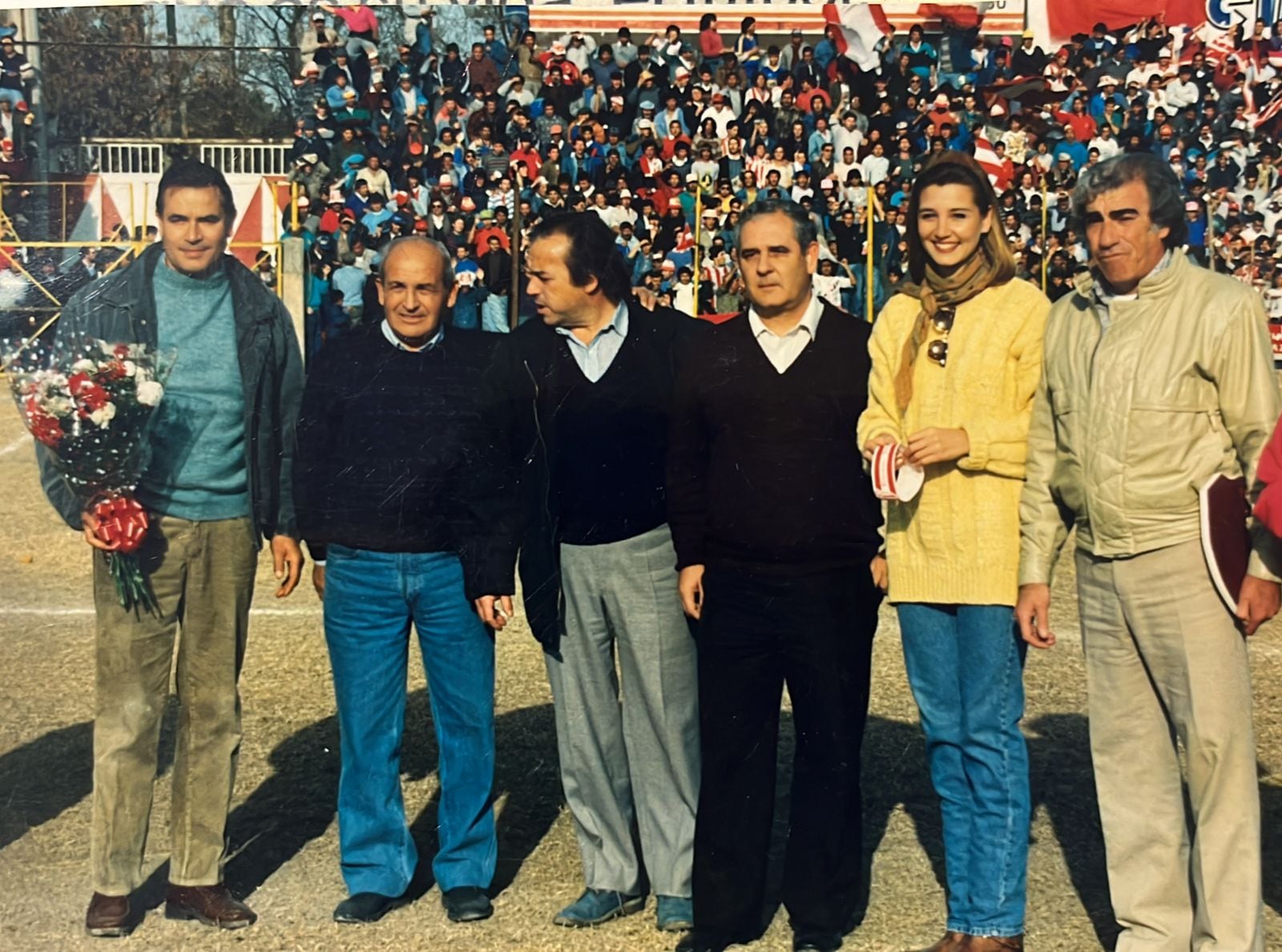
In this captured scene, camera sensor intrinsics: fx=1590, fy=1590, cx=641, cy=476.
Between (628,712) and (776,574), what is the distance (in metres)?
0.60

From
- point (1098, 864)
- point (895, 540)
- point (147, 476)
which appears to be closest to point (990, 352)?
point (895, 540)

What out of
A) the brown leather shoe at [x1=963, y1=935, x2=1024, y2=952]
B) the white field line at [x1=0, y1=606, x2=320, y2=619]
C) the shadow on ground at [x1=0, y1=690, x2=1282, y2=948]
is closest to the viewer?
the brown leather shoe at [x1=963, y1=935, x2=1024, y2=952]

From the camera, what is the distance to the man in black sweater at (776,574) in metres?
3.81

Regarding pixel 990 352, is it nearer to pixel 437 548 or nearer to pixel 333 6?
pixel 437 548

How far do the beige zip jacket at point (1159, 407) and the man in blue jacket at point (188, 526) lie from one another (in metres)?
1.97

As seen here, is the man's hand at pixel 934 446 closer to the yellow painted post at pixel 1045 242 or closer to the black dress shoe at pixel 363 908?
the yellow painted post at pixel 1045 242

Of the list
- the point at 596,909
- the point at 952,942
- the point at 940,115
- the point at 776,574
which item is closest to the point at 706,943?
the point at 596,909

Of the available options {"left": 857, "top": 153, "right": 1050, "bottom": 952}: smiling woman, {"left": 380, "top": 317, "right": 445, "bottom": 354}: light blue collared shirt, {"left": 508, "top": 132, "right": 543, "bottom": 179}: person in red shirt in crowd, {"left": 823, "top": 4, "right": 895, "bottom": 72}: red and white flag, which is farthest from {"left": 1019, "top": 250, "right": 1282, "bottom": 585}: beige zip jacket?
{"left": 508, "top": 132, "right": 543, "bottom": 179}: person in red shirt in crowd

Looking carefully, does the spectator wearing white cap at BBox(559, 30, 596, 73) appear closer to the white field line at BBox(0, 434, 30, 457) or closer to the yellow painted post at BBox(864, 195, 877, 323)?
the yellow painted post at BBox(864, 195, 877, 323)

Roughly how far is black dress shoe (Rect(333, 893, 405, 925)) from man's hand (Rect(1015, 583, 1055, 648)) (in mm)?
1771

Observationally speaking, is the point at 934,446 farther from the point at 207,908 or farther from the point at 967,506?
the point at 207,908

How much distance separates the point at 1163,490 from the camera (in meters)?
3.55

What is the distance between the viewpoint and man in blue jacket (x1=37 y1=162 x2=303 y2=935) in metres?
4.03

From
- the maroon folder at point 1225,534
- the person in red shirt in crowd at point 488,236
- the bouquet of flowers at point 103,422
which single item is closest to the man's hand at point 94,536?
the bouquet of flowers at point 103,422
